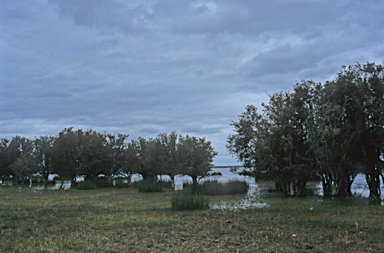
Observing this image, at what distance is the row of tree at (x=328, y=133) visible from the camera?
59.5 ft

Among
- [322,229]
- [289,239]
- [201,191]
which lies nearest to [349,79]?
[201,191]

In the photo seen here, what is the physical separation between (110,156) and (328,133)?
27.0 meters

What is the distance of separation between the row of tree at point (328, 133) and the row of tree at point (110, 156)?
12958 mm

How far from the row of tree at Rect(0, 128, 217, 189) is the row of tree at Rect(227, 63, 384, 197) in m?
13.0

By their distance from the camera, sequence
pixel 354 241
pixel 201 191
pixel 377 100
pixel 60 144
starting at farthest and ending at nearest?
pixel 60 144 < pixel 201 191 < pixel 377 100 < pixel 354 241

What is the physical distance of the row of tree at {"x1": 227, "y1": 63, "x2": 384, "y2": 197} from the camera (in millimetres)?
18141

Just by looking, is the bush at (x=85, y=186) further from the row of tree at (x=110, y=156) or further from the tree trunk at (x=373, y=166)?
the tree trunk at (x=373, y=166)

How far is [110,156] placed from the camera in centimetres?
3744

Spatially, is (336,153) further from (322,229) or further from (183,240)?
(183,240)

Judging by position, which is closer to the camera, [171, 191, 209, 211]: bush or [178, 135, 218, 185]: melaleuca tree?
[171, 191, 209, 211]: bush

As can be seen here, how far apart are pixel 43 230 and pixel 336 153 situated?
16.3 metres

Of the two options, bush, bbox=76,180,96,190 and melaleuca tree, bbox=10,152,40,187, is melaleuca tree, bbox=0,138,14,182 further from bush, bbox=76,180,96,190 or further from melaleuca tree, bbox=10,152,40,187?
bush, bbox=76,180,96,190

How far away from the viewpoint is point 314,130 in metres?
19.2

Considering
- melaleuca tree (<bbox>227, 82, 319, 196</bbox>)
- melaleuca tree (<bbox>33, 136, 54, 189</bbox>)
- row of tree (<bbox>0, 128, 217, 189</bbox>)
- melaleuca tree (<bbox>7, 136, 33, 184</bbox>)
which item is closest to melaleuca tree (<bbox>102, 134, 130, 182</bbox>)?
row of tree (<bbox>0, 128, 217, 189</bbox>)
